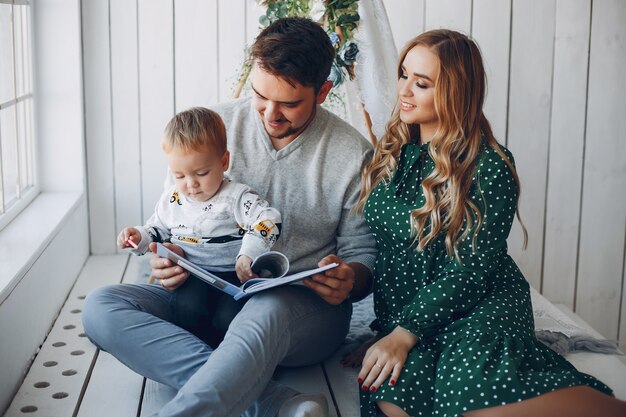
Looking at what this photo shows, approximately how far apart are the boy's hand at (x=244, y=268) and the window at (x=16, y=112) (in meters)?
0.87

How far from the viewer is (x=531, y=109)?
3.21 m

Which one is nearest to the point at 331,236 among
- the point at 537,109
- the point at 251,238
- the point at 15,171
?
the point at 251,238

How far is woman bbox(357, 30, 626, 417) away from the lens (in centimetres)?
170

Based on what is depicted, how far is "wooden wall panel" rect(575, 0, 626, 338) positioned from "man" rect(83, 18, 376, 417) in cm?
140

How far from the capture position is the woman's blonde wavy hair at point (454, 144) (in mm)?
1893

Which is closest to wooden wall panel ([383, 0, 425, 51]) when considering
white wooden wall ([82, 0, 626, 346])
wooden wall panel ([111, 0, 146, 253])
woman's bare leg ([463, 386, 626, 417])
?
white wooden wall ([82, 0, 626, 346])

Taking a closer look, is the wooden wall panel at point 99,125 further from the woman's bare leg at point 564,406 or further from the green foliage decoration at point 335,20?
the woman's bare leg at point 564,406

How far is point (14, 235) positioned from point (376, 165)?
106 centimetres

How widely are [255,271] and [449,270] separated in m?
0.45

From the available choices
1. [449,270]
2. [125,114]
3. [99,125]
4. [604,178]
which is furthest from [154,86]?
[604,178]

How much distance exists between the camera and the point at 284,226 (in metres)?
2.16

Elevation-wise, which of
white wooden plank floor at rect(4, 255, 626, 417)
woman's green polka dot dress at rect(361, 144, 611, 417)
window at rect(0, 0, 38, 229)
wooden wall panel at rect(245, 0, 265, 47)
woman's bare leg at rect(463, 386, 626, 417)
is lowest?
white wooden plank floor at rect(4, 255, 626, 417)

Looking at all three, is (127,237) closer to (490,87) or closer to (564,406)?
(564,406)

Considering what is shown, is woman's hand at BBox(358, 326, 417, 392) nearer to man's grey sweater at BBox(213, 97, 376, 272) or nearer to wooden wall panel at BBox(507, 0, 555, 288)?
man's grey sweater at BBox(213, 97, 376, 272)
